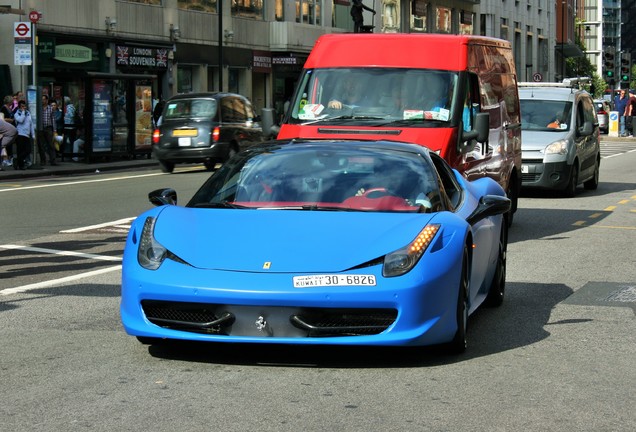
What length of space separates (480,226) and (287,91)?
45.5 metres

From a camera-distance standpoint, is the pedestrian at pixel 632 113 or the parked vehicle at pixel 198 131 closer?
the parked vehicle at pixel 198 131

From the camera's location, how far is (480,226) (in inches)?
328

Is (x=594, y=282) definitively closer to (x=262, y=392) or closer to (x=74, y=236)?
(x=262, y=392)

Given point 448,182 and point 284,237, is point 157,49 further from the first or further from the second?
point 284,237

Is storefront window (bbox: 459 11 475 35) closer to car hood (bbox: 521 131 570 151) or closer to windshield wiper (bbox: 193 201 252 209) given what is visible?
car hood (bbox: 521 131 570 151)

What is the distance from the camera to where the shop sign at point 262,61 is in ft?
164

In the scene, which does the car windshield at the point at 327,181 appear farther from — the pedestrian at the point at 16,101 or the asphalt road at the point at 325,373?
the pedestrian at the point at 16,101

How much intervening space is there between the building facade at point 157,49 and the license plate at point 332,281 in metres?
25.6

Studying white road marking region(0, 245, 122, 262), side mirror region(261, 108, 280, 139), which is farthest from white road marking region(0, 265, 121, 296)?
side mirror region(261, 108, 280, 139)

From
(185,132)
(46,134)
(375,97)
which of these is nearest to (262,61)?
(46,134)

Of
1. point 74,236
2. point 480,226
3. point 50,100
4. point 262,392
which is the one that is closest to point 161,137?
point 50,100

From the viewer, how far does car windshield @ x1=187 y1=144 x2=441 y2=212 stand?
7.74 m

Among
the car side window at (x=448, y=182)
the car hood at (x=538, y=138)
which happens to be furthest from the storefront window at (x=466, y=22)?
the car side window at (x=448, y=182)

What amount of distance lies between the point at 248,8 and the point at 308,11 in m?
4.66
